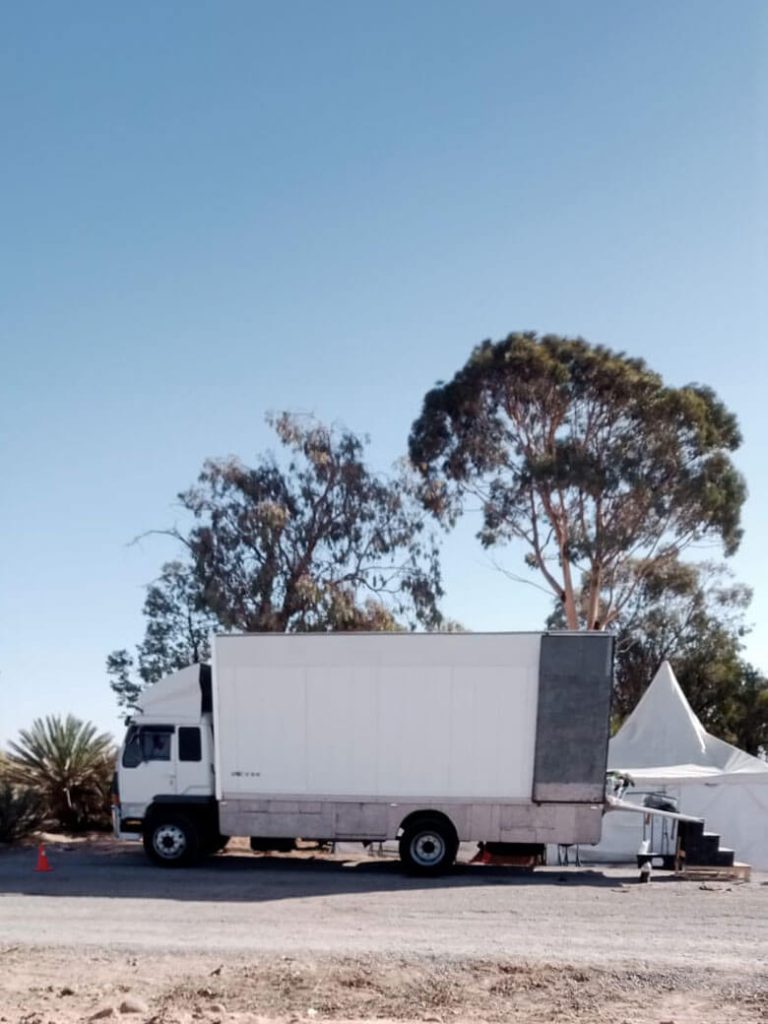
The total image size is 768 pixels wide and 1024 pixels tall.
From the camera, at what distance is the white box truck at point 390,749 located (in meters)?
17.8

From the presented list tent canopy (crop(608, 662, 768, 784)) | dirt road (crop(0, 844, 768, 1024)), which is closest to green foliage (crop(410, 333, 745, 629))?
tent canopy (crop(608, 662, 768, 784))

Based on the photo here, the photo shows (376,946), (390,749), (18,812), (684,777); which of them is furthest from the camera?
(684,777)

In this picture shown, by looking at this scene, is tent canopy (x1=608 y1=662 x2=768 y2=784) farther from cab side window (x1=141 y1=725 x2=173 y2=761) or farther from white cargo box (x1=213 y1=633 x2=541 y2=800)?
cab side window (x1=141 y1=725 x2=173 y2=761)

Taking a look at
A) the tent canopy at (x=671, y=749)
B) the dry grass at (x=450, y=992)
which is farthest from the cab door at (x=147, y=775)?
the tent canopy at (x=671, y=749)

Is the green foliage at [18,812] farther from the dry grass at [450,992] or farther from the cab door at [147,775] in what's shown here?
the dry grass at [450,992]

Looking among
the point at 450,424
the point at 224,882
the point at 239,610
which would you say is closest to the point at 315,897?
the point at 224,882

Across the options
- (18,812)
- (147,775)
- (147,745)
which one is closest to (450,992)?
(147,775)

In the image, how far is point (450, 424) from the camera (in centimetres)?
3381

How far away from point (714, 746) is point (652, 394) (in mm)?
10913

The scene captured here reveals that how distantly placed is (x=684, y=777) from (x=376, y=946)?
41.3 ft

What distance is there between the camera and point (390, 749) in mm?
18156

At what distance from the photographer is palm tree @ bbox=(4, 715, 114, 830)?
24094 millimetres

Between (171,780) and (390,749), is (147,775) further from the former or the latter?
(390,749)

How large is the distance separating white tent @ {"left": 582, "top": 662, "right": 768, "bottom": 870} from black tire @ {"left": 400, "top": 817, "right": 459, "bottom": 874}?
14.6 ft
